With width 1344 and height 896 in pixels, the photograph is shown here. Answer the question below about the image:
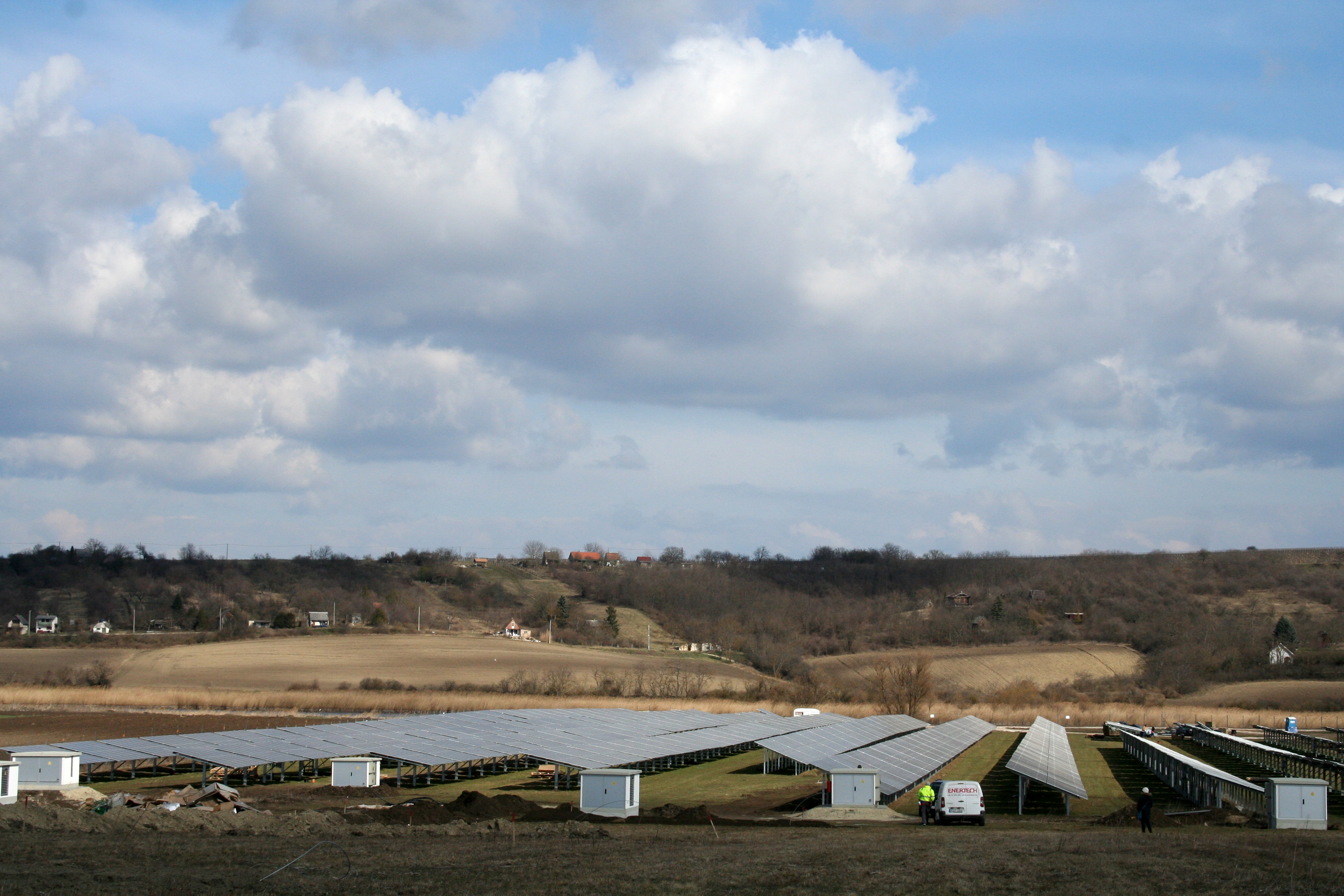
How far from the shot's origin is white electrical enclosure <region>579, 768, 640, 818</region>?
28812 mm

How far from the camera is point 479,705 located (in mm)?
76188

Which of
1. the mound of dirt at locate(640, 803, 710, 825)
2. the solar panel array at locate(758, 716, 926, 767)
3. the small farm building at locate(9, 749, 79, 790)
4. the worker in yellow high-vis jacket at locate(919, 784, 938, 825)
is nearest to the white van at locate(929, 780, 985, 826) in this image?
the worker in yellow high-vis jacket at locate(919, 784, 938, 825)

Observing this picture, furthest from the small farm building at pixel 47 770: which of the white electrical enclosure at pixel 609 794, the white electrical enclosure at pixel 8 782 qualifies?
the white electrical enclosure at pixel 609 794

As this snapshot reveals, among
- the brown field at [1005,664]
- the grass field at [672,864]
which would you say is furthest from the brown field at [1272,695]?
the grass field at [672,864]

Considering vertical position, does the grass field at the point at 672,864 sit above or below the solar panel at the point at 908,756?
A: above

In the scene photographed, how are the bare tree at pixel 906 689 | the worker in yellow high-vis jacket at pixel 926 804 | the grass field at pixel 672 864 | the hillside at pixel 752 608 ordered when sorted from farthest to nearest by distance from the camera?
the hillside at pixel 752 608
the bare tree at pixel 906 689
the worker in yellow high-vis jacket at pixel 926 804
the grass field at pixel 672 864

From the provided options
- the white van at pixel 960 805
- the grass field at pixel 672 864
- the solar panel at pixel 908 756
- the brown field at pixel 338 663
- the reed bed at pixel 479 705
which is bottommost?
the reed bed at pixel 479 705

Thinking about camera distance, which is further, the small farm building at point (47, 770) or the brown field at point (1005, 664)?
the brown field at point (1005, 664)

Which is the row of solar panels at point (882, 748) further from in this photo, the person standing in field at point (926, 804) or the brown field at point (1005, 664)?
the brown field at point (1005, 664)

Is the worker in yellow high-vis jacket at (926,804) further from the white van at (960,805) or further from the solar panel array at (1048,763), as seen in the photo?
the solar panel array at (1048,763)

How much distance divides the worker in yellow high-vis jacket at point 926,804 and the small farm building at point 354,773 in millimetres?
17101

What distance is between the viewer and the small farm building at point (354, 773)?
35.0 meters

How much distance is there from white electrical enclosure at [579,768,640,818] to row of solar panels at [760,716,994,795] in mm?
7662

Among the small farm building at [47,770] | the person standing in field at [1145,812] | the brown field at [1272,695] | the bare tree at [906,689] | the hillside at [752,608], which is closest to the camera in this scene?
the person standing in field at [1145,812]
